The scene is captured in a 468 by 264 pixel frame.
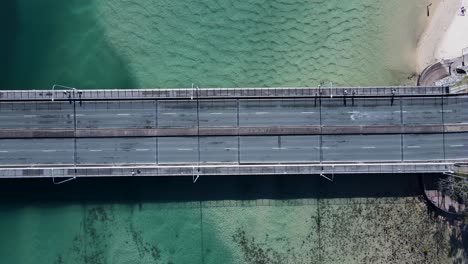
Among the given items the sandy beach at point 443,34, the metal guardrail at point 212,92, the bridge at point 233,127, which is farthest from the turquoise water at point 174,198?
the sandy beach at point 443,34

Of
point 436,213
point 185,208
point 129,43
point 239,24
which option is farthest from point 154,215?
point 436,213

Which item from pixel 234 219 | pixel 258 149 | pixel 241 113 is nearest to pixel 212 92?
pixel 241 113

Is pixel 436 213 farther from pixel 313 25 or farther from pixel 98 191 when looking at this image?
pixel 98 191

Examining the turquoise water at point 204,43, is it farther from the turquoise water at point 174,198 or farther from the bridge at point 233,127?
the bridge at point 233,127

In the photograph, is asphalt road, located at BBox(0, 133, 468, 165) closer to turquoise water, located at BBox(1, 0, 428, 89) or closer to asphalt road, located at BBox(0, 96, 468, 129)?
asphalt road, located at BBox(0, 96, 468, 129)

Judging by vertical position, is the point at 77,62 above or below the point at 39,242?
above

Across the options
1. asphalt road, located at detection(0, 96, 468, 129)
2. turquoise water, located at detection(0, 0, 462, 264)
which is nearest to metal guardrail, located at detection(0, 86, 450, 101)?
asphalt road, located at detection(0, 96, 468, 129)

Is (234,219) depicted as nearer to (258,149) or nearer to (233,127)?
(258,149)
